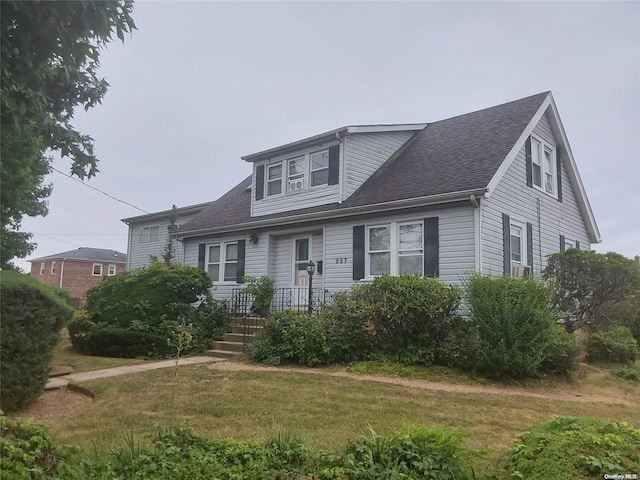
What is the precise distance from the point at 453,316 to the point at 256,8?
647 centimetres

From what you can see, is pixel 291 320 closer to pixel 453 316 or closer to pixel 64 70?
pixel 453 316

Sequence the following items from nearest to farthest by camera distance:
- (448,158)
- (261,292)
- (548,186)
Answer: (448,158) → (261,292) → (548,186)

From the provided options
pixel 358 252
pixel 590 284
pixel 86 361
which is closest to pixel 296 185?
pixel 358 252

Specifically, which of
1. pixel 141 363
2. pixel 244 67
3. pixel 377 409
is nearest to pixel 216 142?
pixel 244 67

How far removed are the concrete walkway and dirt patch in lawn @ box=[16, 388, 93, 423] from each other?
349mm

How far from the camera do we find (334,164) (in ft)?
43.8

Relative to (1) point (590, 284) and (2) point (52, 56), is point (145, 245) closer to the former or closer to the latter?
(1) point (590, 284)

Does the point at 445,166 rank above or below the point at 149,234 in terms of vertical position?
above

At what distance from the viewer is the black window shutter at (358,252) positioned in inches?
476

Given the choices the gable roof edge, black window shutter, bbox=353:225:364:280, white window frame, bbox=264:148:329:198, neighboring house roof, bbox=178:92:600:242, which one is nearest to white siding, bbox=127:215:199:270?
neighboring house roof, bbox=178:92:600:242

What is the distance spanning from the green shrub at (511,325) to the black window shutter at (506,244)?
2.79m

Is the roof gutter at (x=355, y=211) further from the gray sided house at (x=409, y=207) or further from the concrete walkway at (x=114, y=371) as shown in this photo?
the concrete walkway at (x=114, y=371)

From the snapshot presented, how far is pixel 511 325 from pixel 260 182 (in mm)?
9722

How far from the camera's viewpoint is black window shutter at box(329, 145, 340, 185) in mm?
13232
